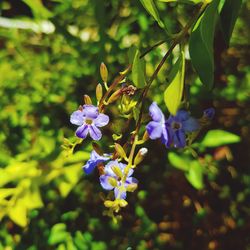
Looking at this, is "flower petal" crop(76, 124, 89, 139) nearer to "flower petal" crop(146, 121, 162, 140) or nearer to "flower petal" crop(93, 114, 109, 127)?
"flower petal" crop(93, 114, 109, 127)

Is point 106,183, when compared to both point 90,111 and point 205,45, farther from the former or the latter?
point 205,45

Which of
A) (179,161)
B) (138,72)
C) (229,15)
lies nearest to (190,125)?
(138,72)

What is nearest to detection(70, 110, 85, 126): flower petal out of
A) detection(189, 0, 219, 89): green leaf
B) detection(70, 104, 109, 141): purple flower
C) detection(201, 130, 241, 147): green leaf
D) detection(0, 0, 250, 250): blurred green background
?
detection(70, 104, 109, 141): purple flower

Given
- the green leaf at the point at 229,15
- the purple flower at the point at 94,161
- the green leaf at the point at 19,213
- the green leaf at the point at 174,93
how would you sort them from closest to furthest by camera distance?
the green leaf at the point at 174,93 < the purple flower at the point at 94,161 < the green leaf at the point at 229,15 < the green leaf at the point at 19,213

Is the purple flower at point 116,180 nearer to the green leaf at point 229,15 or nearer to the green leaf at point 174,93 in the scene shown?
the green leaf at point 174,93

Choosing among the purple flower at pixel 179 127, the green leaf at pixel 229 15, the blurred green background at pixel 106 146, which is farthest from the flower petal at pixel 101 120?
the blurred green background at pixel 106 146

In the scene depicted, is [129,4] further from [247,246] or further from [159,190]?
[247,246]
